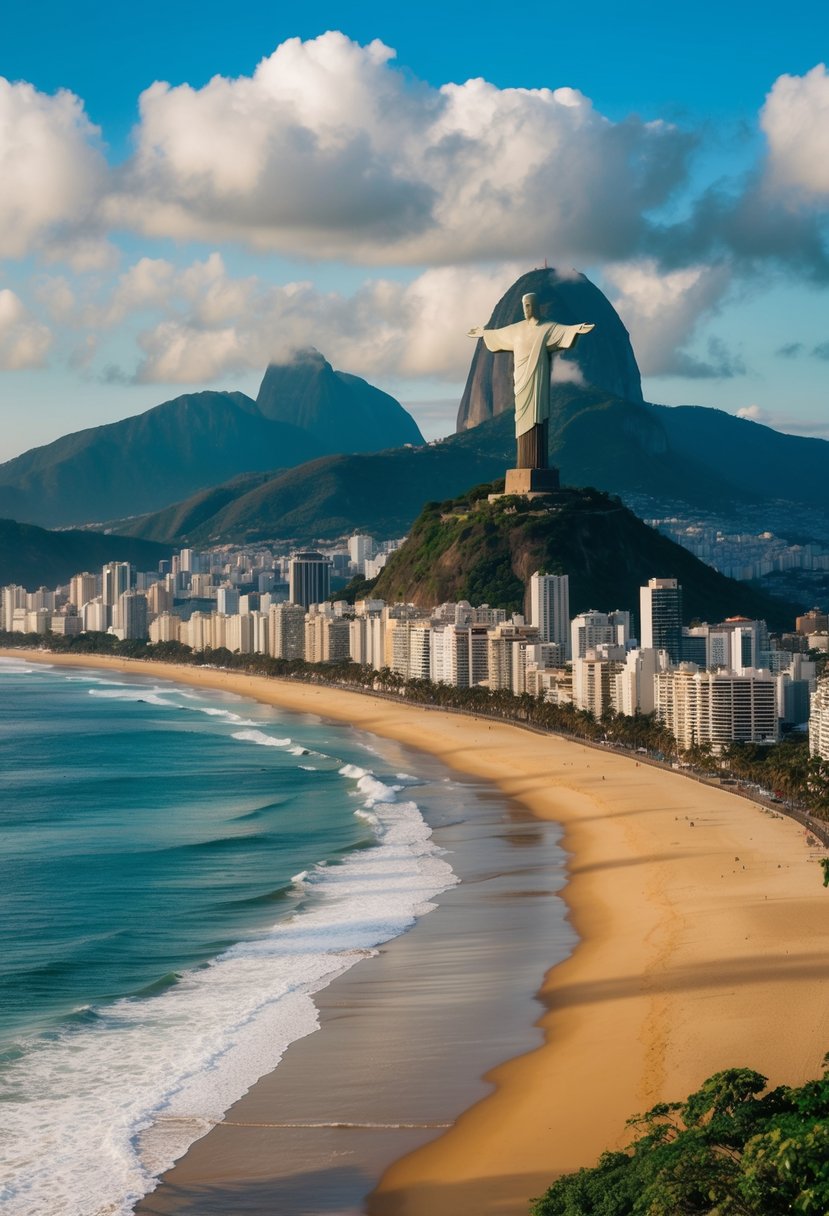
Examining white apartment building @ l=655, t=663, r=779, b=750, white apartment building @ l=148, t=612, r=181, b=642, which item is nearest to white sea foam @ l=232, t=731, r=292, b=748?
white apartment building @ l=655, t=663, r=779, b=750

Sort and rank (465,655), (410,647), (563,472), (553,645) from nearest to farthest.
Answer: (553,645) < (465,655) < (410,647) < (563,472)

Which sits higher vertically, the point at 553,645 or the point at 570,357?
the point at 570,357

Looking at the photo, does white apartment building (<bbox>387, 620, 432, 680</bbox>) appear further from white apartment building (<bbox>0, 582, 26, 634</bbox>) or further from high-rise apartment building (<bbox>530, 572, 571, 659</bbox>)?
white apartment building (<bbox>0, 582, 26, 634</bbox>)

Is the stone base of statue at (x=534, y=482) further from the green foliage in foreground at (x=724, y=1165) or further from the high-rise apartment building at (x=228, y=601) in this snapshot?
the green foliage in foreground at (x=724, y=1165)

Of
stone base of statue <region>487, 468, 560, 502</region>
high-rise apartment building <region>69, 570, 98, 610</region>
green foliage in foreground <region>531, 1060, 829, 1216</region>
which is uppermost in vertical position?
stone base of statue <region>487, 468, 560, 502</region>

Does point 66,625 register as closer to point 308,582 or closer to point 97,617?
point 97,617

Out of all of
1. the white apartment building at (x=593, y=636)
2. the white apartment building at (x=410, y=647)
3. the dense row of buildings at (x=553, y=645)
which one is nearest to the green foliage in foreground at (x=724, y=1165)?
the dense row of buildings at (x=553, y=645)

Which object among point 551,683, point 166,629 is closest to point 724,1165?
point 551,683
